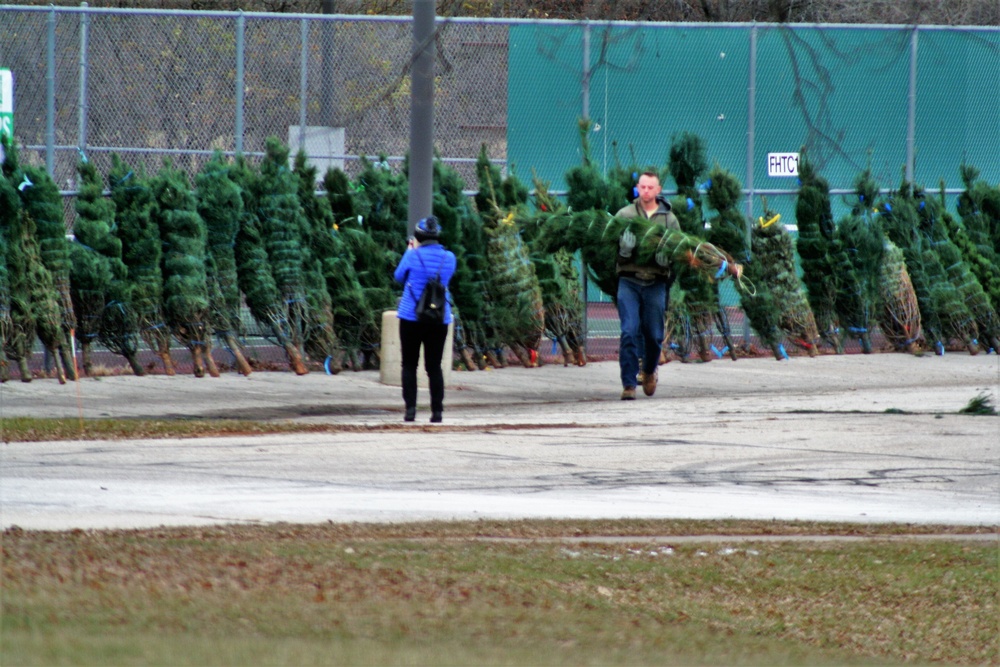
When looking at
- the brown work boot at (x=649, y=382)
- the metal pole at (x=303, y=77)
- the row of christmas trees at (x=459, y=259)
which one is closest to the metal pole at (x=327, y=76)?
the metal pole at (x=303, y=77)

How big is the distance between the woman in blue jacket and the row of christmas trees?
2.15 metres

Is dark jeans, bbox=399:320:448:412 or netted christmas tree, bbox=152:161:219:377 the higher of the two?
netted christmas tree, bbox=152:161:219:377

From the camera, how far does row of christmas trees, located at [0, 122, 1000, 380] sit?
12719 mm

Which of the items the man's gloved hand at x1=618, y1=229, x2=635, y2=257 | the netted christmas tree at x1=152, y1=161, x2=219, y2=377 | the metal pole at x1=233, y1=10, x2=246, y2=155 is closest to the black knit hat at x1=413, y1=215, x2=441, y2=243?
the man's gloved hand at x1=618, y1=229, x2=635, y2=257

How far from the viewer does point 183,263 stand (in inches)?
513

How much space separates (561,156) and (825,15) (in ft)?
16.7

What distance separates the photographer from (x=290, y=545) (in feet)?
20.9

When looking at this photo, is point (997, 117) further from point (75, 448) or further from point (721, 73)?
point (75, 448)

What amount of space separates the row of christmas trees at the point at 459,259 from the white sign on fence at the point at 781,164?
1.81 m

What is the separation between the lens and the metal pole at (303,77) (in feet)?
50.2

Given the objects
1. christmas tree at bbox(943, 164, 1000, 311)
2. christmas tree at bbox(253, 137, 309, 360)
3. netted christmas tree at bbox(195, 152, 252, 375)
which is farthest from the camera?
christmas tree at bbox(943, 164, 1000, 311)

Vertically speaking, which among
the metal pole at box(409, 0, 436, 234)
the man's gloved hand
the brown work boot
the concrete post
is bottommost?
the brown work boot

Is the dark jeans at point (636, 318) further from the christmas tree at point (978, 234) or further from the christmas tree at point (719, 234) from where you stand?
the christmas tree at point (978, 234)

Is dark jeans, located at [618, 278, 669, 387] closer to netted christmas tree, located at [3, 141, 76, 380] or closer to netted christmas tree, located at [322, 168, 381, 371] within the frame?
netted christmas tree, located at [322, 168, 381, 371]
